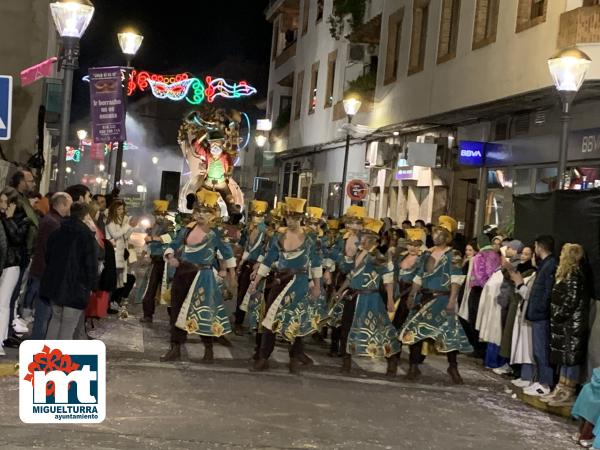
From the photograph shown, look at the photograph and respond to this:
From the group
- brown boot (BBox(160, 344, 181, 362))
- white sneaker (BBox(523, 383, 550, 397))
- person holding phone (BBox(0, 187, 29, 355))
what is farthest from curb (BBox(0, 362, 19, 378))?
white sneaker (BBox(523, 383, 550, 397))

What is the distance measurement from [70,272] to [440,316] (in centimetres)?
453

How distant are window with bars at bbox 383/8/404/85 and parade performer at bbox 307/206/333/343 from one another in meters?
15.7

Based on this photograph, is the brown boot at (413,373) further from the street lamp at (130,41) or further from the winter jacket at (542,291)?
the street lamp at (130,41)

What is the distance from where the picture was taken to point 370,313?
552 inches

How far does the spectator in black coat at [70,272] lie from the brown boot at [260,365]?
2.56m

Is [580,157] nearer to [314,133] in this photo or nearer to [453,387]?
[453,387]

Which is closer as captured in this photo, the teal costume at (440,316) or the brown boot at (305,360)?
the teal costume at (440,316)

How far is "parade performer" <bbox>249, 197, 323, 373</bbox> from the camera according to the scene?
13.5 metres

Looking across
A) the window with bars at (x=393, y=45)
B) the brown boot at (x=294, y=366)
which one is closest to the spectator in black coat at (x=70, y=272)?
the brown boot at (x=294, y=366)

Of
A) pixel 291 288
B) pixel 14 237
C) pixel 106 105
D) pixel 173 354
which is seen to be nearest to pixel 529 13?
pixel 106 105

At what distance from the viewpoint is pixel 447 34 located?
27453 millimetres

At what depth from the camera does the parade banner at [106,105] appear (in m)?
18.8

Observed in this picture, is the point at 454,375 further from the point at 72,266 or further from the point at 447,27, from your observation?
the point at 447,27

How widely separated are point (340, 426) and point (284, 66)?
137 feet
